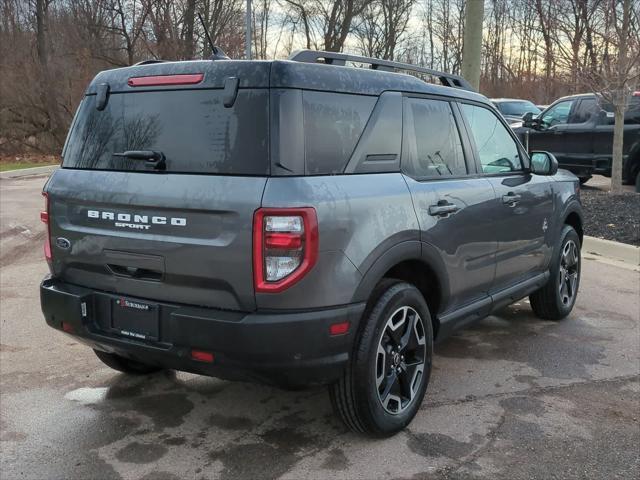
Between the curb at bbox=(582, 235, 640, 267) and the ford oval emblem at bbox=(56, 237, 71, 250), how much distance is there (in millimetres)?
6731

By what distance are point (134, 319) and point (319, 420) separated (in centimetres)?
121

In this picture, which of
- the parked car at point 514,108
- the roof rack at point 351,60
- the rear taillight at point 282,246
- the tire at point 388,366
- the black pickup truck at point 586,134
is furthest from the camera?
the parked car at point 514,108

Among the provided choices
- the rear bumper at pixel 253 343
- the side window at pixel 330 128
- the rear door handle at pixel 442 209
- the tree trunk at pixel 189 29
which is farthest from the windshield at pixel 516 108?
the rear bumper at pixel 253 343

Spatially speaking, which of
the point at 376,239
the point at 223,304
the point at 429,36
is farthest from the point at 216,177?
the point at 429,36

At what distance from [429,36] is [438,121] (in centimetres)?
4992

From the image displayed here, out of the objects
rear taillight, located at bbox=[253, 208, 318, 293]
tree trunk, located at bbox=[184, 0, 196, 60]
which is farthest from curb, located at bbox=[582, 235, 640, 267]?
tree trunk, located at bbox=[184, 0, 196, 60]

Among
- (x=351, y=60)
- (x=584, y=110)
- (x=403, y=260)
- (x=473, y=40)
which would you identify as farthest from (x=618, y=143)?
(x=403, y=260)

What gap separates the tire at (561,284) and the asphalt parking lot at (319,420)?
1.20ft

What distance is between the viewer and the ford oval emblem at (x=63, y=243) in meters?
3.29

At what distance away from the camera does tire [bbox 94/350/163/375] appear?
13.1ft

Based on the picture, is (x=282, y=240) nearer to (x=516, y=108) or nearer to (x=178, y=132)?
(x=178, y=132)

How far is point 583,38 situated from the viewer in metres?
11.1

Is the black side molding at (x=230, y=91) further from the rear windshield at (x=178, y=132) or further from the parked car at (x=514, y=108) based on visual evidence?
the parked car at (x=514, y=108)

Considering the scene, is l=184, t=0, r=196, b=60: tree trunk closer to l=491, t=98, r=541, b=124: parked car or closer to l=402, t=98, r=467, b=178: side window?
l=491, t=98, r=541, b=124: parked car
